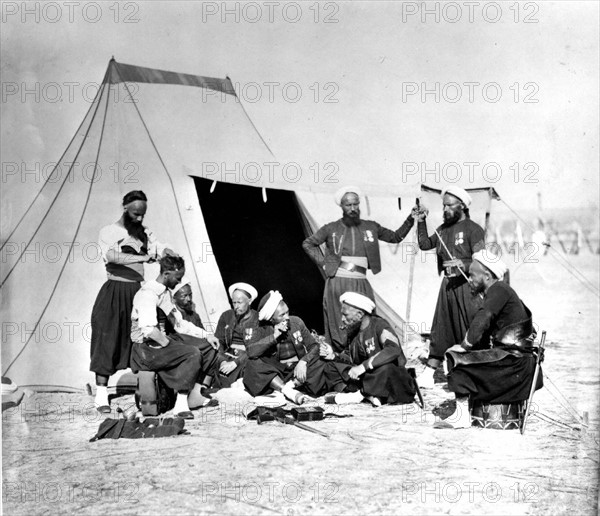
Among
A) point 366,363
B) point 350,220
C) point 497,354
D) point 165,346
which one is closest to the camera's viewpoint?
point 497,354

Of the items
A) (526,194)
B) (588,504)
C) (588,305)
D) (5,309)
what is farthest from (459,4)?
(5,309)

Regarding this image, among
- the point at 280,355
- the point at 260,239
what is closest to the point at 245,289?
the point at 260,239

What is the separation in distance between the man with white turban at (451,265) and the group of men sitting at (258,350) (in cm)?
29

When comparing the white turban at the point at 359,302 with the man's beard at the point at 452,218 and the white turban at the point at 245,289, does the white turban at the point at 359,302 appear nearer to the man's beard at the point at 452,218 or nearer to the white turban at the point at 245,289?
the white turban at the point at 245,289

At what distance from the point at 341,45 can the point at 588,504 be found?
9.36ft

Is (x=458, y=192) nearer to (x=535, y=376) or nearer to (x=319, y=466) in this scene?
(x=535, y=376)

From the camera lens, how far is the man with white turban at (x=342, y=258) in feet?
17.1

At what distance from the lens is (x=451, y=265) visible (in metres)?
5.11

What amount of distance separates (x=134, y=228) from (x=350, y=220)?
1347 millimetres

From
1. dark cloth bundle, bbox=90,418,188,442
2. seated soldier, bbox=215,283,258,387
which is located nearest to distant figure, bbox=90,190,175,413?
dark cloth bundle, bbox=90,418,188,442

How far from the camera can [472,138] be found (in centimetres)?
486

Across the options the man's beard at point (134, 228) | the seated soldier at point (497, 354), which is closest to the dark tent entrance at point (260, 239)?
the man's beard at point (134, 228)

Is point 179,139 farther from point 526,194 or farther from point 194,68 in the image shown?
point 526,194

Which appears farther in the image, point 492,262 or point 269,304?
point 269,304
